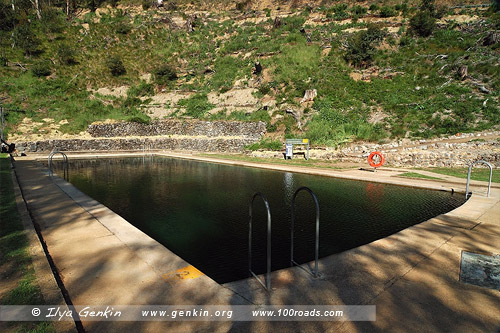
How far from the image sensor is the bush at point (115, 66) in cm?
3906

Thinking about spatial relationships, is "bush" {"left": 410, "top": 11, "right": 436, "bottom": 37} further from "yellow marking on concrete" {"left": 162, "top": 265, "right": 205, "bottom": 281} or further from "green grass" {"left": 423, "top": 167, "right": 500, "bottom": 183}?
"yellow marking on concrete" {"left": 162, "top": 265, "right": 205, "bottom": 281}

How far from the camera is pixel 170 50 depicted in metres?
47.4

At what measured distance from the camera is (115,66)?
1542 inches

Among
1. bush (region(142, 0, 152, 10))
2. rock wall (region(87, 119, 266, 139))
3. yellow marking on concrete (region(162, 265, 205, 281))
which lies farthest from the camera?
bush (region(142, 0, 152, 10))

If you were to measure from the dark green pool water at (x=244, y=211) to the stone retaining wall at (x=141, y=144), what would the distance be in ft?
43.6

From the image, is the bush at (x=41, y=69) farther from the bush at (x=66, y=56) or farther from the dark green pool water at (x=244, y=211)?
the dark green pool water at (x=244, y=211)

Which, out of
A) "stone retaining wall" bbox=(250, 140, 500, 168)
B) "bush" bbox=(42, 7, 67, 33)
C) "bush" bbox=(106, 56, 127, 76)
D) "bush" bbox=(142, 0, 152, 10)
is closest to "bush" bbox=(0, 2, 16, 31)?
"bush" bbox=(42, 7, 67, 33)

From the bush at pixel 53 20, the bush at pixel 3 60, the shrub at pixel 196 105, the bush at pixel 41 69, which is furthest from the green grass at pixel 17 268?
the bush at pixel 53 20

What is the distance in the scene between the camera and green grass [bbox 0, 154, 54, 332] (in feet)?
8.25

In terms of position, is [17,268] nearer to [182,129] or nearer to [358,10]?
[182,129]

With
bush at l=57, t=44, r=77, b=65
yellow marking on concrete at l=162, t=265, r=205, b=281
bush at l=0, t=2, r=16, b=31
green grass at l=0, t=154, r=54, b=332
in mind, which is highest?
bush at l=0, t=2, r=16, b=31

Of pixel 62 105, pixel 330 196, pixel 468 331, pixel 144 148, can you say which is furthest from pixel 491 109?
pixel 62 105

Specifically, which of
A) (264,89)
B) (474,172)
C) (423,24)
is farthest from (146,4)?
(474,172)

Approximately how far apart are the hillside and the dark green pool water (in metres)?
11.8
